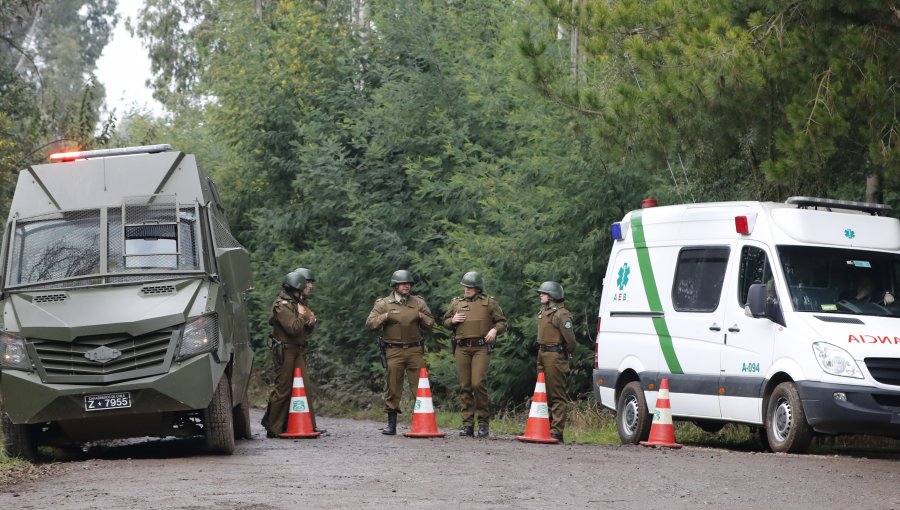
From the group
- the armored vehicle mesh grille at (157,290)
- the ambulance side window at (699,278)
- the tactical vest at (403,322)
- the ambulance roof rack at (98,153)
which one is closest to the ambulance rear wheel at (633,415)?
the ambulance side window at (699,278)

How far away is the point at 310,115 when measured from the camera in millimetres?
28250

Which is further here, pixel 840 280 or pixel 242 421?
pixel 242 421

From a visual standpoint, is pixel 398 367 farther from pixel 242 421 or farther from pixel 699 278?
pixel 699 278

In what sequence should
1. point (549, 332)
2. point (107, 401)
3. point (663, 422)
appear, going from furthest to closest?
point (549, 332)
point (663, 422)
point (107, 401)

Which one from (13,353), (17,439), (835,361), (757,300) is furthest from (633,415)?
(13,353)

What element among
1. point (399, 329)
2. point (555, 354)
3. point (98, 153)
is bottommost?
point (555, 354)

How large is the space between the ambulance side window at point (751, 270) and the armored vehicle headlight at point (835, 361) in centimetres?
109

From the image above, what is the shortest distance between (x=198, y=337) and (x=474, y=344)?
4687mm

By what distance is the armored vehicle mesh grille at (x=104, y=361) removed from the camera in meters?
12.2

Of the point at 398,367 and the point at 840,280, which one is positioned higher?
the point at 840,280

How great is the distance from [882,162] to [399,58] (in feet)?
50.3

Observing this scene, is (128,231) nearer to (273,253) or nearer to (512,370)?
(512,370)

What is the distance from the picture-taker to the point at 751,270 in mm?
14000

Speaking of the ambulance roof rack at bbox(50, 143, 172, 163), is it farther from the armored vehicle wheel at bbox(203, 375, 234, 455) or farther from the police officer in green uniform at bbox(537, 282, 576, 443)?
the police officer in green uniform at bbox(537, 282, 576, 443)
